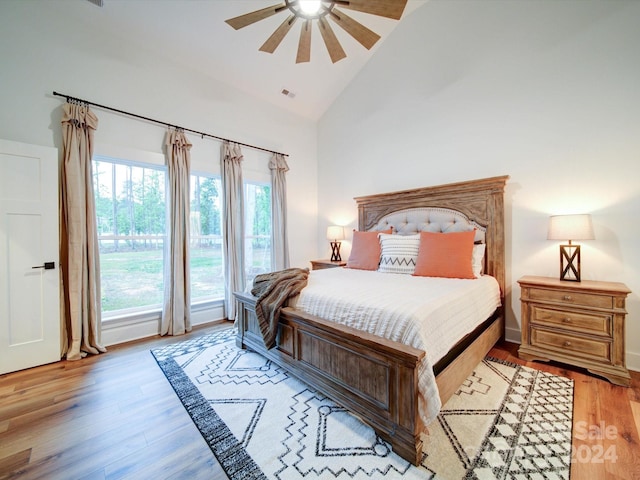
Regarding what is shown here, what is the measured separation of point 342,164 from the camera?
4.71 meters

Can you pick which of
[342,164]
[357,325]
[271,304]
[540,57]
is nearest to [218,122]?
[342,164]

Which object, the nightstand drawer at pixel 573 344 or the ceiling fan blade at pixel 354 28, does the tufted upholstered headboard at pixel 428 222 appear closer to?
the nightstand drawer at pixel 573 344

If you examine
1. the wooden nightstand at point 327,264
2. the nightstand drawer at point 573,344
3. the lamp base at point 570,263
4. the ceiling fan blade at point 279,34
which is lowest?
the nightstand drawer at point 573,344

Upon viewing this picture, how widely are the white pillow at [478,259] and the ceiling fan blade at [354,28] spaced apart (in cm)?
229

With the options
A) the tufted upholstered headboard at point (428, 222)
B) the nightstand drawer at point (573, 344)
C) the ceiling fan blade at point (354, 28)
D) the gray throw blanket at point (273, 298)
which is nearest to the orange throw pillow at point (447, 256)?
the tufted upholstered headboard at point (428, 222)

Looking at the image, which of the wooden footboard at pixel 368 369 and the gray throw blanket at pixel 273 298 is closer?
the wooden footboard at pixel 368 369

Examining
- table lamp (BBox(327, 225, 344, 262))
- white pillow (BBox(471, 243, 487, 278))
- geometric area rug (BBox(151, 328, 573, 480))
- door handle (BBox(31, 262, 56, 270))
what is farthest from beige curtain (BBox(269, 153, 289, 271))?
white pillow (BBox(471, 243, 487, 278))

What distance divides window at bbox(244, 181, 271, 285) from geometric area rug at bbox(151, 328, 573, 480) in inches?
86.3

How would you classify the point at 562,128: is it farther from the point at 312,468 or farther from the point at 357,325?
the point at 312,468

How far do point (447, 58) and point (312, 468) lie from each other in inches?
171

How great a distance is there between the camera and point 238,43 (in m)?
3.36

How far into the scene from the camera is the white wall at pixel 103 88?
97.4 inches

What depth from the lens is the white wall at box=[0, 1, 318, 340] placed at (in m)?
Answer: 2.47

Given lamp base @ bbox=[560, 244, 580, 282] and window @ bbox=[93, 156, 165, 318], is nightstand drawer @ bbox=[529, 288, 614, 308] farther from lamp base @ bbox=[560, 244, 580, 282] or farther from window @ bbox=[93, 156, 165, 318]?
window @ bbox=[93, 156, 165, 318]
